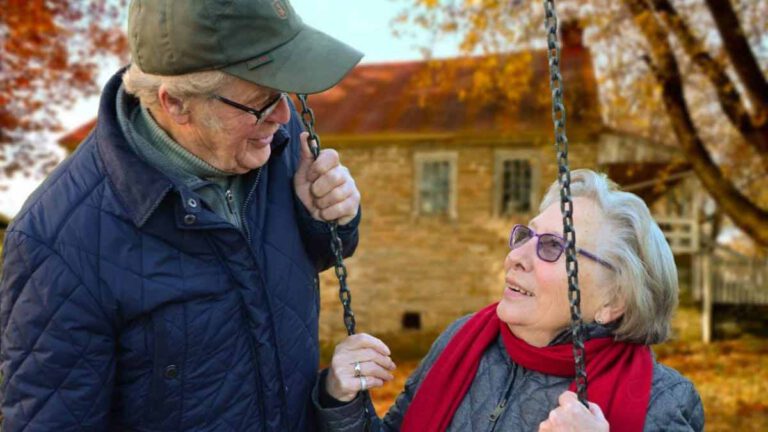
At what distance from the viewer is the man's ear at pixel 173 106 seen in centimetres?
187

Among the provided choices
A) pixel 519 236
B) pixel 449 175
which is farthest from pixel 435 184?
pixel 519 236

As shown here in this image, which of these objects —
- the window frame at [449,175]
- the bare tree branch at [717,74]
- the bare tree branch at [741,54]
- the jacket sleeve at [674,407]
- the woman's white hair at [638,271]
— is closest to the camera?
the jacket sleeve at [674,407]

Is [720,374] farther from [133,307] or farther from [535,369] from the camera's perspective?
[133,307]

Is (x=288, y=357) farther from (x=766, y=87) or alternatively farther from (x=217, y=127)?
(x=766, y=87)

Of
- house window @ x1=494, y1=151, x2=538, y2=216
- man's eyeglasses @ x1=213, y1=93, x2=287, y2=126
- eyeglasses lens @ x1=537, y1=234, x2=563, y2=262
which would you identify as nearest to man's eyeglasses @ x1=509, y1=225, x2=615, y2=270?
eyeglasses lens @ x1=537, y1=234, x2=563, y2=262

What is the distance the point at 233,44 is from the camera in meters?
1.82

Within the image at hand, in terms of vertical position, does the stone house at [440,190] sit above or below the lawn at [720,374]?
above

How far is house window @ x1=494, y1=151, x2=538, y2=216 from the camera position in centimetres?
1552

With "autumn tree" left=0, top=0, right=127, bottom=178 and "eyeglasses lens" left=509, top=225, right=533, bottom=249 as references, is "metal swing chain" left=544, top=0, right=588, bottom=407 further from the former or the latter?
"autumn tree" left=0, top=0, right=127, bottom=178

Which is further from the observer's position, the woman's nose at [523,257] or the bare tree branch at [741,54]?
the bare tree branch at [741,54]

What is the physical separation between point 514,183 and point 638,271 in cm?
1364

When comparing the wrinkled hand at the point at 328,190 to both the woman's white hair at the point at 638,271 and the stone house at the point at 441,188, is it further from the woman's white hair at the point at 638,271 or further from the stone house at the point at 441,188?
the stone house at the point at 441,188

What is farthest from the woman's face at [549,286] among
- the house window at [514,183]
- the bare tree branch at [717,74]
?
the house window at [514,183]

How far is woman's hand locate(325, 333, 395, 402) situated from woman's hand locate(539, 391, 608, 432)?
0.48 meters
